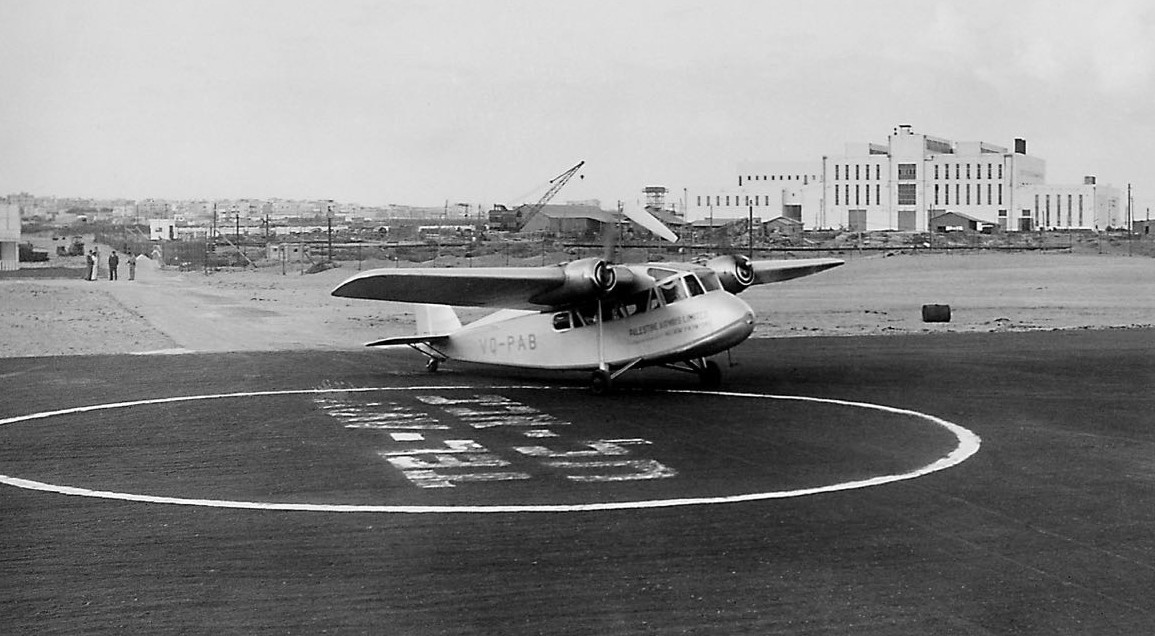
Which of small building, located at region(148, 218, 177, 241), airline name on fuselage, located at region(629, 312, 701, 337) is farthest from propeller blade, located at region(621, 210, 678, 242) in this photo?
small building, located at region(148, 218, 177, 241)

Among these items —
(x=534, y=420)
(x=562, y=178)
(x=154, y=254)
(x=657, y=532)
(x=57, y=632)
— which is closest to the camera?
(x=57, y=632)

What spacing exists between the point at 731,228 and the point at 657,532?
1848 cm

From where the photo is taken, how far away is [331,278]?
5125 centimetres

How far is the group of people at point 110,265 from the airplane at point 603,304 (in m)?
23.6

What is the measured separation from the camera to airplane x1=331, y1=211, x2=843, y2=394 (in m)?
23.5

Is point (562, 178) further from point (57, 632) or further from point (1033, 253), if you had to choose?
point (1033, 253)

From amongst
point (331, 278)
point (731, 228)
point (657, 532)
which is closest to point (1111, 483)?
point (657, 532)

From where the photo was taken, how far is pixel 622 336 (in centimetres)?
2466

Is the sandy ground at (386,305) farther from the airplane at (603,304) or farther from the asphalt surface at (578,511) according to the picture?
Result: the asphalt surface at (578,511)

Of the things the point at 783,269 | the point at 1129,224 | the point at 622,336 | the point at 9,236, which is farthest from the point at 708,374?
the point at 1129,224

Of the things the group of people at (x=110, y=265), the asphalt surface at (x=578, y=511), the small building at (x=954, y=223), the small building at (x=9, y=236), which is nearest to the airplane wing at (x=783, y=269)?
the asphalt surface at (x=578, y=511)

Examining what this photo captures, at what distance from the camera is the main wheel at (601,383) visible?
2416 cm

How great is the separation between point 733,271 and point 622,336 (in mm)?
2946

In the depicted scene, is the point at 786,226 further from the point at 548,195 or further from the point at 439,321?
the point at 439,321
